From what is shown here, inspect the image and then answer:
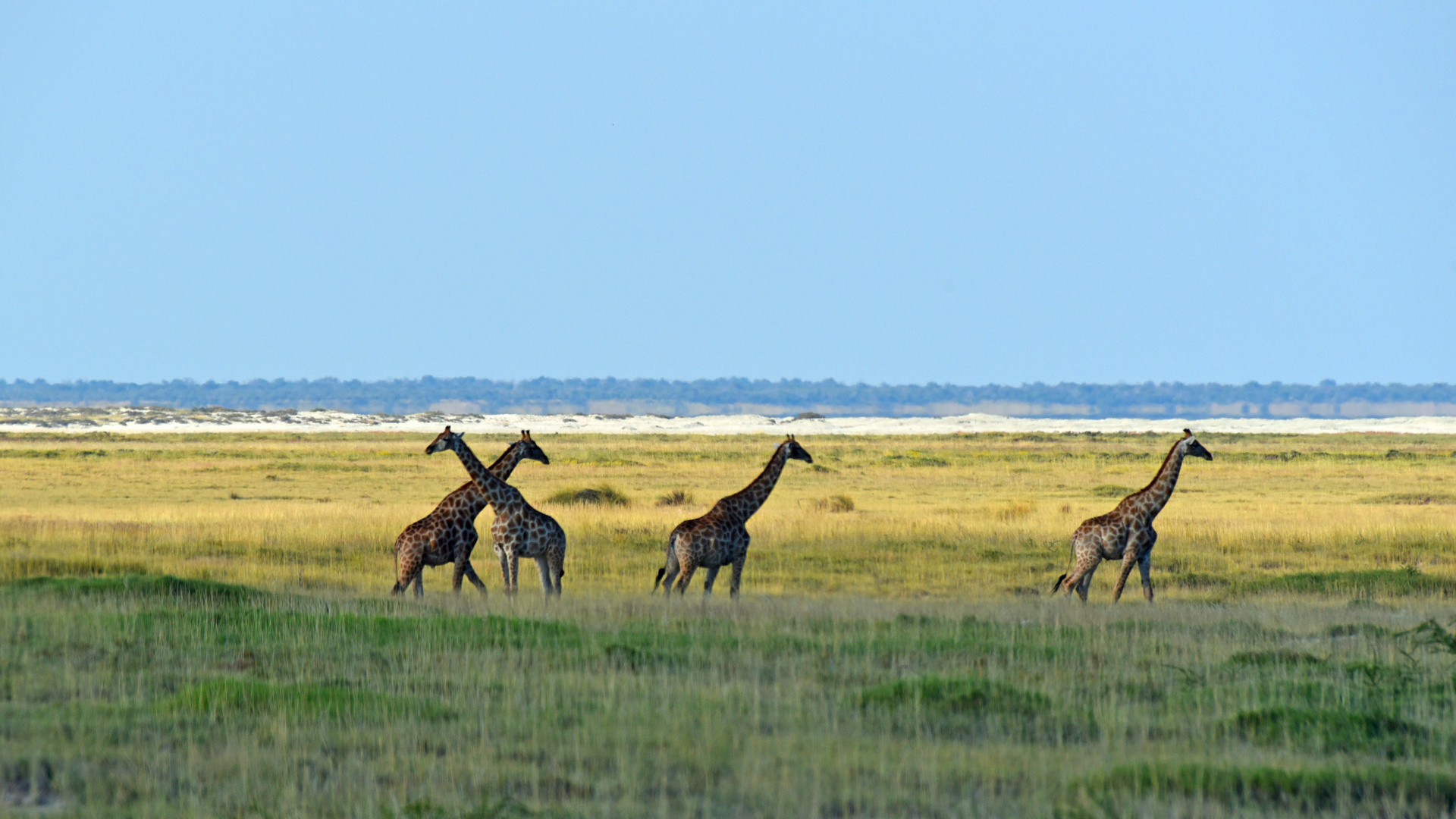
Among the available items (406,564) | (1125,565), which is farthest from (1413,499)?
(406,564)

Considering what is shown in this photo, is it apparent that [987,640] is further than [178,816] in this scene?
Yes

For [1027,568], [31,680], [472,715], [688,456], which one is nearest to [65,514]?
[1027,568]

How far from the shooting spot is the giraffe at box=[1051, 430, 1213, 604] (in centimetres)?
1762

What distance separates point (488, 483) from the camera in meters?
17.0

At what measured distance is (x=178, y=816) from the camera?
716 centimetres

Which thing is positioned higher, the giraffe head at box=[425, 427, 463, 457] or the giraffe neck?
the giraffe head at box=[425, 427, 463, 457]

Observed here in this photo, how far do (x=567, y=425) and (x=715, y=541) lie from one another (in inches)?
4846

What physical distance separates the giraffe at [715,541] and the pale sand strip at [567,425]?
326 feet

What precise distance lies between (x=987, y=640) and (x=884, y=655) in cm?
130

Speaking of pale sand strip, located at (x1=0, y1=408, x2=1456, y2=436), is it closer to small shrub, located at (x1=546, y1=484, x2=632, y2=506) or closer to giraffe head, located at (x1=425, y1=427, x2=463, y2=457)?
small shrub, located at (x1=546, y1=484, x2=632, y2=506)

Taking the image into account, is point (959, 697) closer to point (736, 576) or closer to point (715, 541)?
point (715, 541)

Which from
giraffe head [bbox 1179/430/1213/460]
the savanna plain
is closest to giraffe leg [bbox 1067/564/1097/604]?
the savanna plain

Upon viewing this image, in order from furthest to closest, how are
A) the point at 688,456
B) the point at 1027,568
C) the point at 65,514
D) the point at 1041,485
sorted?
the point at 688,456 < the point at 1041,485 < the point at 65,514 < the point at 1027,568

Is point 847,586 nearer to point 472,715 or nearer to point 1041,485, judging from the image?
point 472,715
